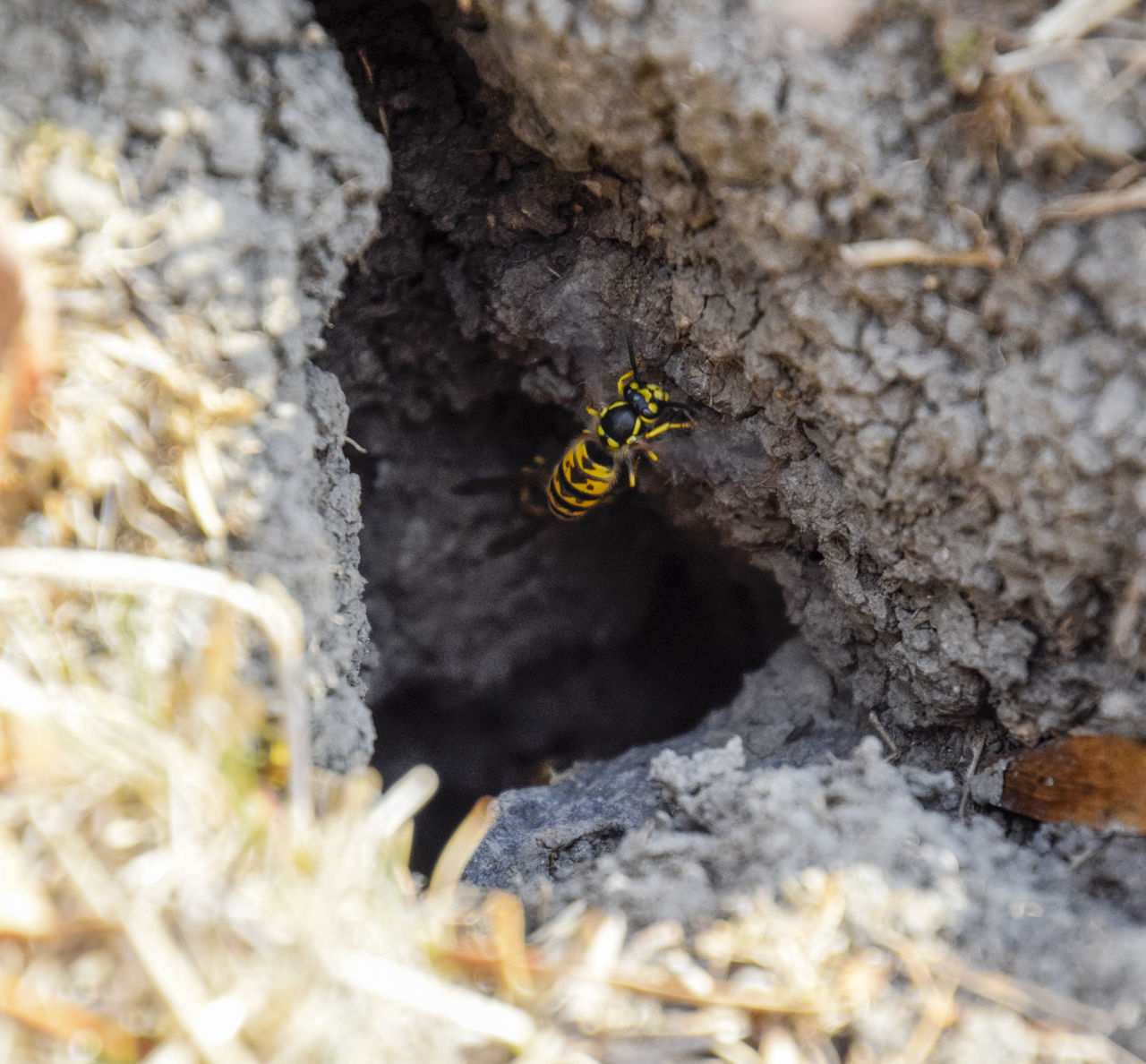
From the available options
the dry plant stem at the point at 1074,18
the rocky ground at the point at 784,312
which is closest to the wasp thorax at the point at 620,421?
the rocky ground at the point at 784,312

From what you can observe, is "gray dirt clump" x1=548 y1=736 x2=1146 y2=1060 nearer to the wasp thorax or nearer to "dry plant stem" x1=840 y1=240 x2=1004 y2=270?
"dry plant stem" x1=840 y1=240 x2=1004 y2=270

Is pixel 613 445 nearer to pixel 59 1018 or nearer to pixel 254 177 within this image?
pixel 254 177

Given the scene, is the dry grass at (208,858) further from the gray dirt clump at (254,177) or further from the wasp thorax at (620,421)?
the wasp thorax at (620,421)

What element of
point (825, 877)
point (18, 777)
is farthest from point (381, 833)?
point (825, 877)

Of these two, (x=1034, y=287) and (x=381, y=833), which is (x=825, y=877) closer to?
(x=381, y=833)

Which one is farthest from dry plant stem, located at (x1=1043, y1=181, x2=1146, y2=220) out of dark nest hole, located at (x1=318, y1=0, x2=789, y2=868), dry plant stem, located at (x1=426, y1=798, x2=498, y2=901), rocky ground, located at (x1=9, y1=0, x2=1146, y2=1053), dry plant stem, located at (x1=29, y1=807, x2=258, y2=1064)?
dry plant stem, located at (x1=29, y1=807, x2=258, y2=1064)

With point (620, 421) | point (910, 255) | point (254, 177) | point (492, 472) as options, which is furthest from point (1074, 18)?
point (492, 472)
